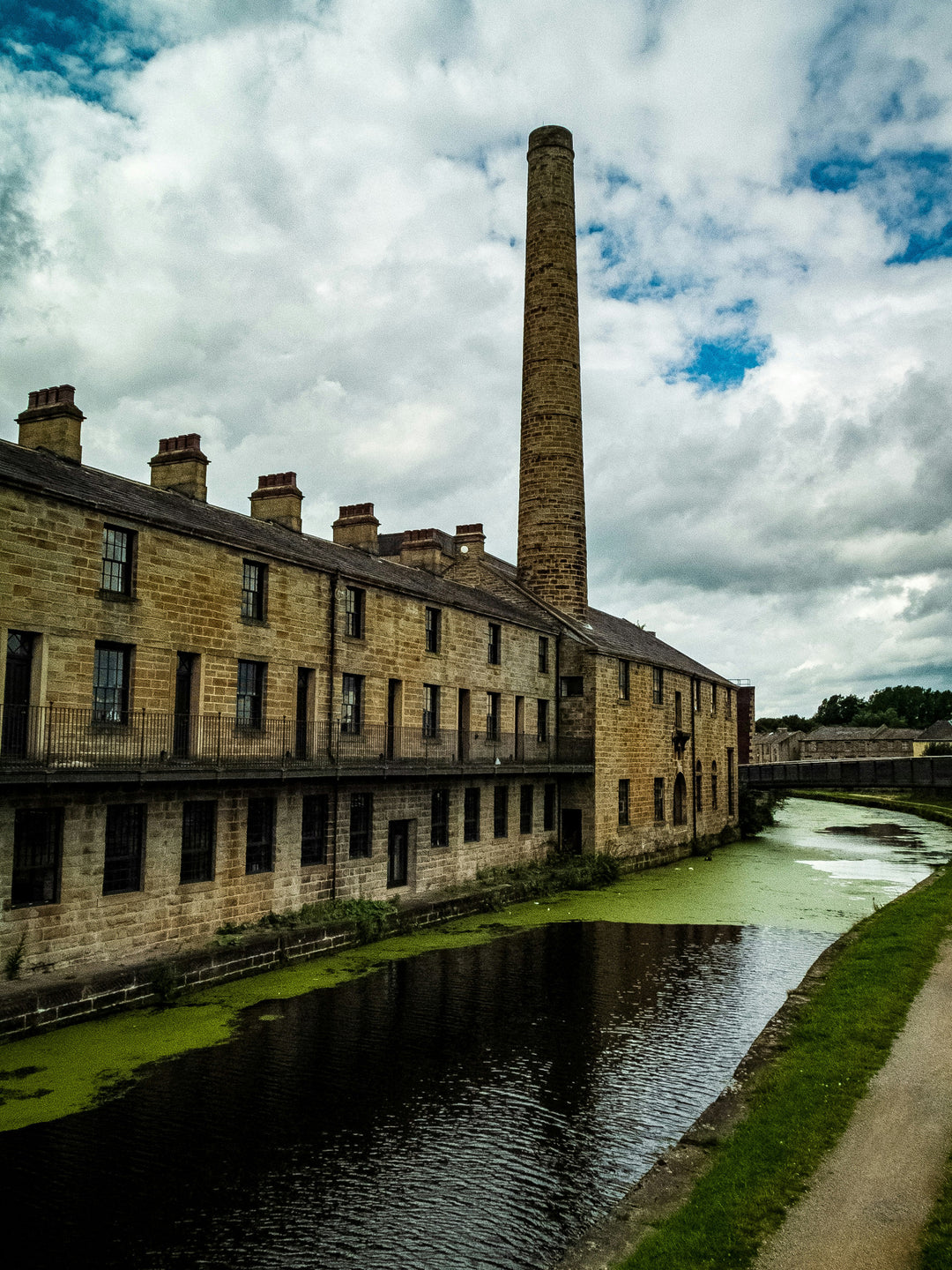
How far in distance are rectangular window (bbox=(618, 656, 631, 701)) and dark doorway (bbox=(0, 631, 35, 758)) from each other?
21.2m

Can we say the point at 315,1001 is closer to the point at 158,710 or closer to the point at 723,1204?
the point at 158,710

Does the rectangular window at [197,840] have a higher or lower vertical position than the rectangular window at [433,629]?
lower

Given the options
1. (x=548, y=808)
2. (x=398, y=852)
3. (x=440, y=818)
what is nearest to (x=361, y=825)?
(x=398, y=852)

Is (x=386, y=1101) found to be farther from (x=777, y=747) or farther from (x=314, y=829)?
(x=777, y=747)

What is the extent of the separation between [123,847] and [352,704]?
6.98 meters

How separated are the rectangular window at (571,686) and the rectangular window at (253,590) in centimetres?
1428

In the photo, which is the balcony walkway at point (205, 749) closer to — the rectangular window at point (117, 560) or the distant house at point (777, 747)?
the rectangular window at point (117, 560)

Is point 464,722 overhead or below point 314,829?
overhead

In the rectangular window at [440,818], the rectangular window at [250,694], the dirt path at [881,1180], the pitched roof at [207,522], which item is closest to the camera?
the dirt path at [881,1180]

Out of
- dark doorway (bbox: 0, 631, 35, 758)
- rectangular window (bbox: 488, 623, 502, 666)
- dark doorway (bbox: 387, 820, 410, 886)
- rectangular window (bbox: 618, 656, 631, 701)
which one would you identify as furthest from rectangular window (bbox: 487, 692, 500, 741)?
dark doorway (bbox: 0, 631, 35, 758)

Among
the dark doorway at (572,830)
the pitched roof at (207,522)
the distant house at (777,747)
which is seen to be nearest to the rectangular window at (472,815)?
the pitched roof at (207,522)

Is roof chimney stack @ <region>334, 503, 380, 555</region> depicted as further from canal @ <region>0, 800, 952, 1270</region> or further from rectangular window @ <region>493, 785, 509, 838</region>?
canal @ <region>0, 800, 952, 1270</region>

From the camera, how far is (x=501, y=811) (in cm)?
2766

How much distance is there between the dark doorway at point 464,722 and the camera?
25719mm
